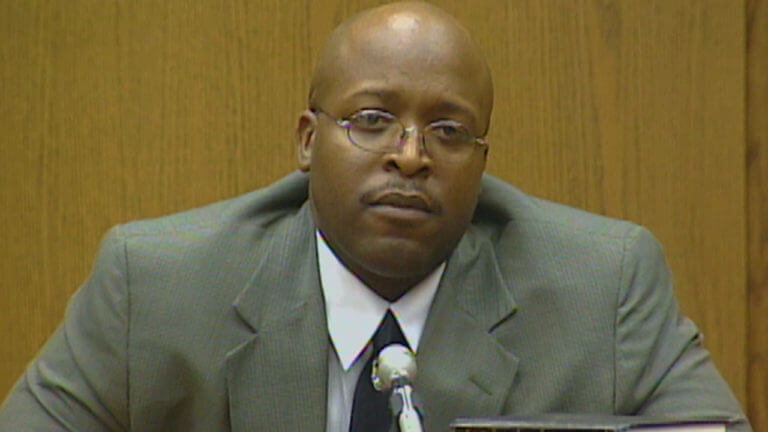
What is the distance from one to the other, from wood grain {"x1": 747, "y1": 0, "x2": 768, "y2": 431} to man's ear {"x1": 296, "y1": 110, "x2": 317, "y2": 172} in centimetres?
112

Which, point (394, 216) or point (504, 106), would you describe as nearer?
point (394, 216)

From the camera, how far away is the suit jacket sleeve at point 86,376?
1.84m

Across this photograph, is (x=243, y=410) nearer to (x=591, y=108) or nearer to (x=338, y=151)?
(x=338, y=151)

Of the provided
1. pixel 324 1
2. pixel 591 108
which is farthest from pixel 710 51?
pixel 324 1

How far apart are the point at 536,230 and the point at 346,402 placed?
43 centimetres

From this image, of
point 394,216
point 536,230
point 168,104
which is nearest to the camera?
point 394,216

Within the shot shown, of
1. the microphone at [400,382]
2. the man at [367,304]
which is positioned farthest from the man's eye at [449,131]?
the microphone at [400,382]

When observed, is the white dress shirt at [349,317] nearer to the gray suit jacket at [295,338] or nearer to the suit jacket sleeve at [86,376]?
the gray suit jacket at [295,338]

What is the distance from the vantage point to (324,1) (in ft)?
8.54

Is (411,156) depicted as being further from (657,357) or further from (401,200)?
(657,357)

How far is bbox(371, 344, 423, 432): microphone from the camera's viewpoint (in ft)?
4.51

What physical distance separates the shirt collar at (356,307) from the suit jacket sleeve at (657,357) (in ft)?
1.00

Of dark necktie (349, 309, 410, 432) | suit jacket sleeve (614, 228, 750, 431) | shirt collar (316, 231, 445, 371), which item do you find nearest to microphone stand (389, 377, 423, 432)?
dark necktie (349, 309, 410, 432)

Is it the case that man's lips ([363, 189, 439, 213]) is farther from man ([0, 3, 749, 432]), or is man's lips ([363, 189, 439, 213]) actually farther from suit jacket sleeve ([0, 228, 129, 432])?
suit jacket sleeve ([0, 228, 129, 432])
